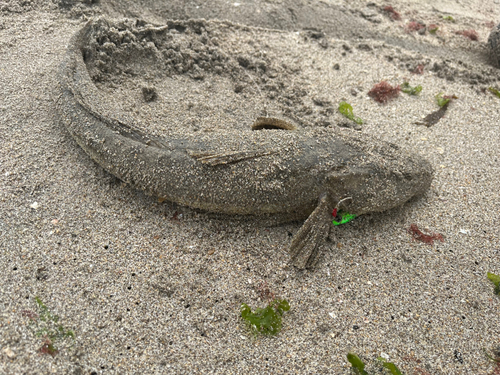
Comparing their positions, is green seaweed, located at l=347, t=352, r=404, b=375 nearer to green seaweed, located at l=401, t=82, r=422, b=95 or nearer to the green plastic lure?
the green plastic lure

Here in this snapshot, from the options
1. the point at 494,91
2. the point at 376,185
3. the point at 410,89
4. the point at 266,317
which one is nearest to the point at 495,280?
the point at 376,185

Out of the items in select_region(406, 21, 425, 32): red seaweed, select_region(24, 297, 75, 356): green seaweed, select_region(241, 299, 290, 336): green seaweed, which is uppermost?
select_region(406, 21, 425, 32): red seaweed

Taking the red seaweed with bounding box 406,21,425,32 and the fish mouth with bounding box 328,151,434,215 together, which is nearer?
the fish mouth with bounding box 328,151,434,215

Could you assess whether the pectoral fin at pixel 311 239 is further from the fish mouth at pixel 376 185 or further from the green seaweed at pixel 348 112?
the green seaweed at pixel 348 112

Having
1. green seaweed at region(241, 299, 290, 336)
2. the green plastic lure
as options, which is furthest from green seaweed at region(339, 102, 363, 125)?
green seaweed at region(241, 299, 290, 336)

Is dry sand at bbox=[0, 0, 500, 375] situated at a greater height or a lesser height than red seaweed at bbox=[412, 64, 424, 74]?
lesser
